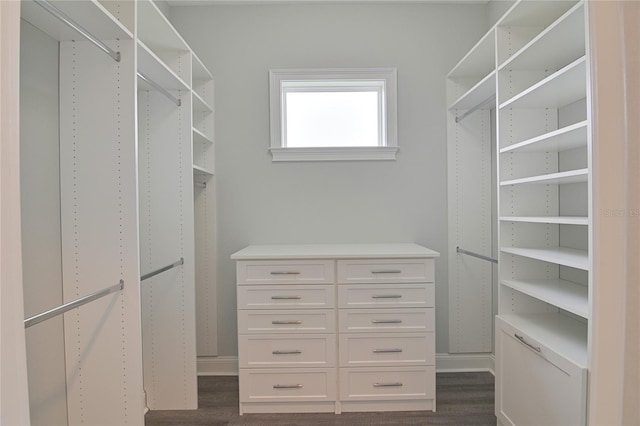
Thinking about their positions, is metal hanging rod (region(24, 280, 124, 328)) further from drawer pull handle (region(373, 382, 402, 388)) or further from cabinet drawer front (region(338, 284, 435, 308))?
drawer pull handle (region(373, 382, 402, 388))

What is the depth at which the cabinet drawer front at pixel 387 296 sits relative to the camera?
2102 mm

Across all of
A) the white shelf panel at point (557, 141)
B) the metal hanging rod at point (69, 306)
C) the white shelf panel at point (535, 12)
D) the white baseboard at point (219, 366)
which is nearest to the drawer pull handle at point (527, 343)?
the white shelf panel at point (557, 141)

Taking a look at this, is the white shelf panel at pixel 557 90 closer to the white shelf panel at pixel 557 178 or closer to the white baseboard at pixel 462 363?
the white shelf panel at pixel 557 178

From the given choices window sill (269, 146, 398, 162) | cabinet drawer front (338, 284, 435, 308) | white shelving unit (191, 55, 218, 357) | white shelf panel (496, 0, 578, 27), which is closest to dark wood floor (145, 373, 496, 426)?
white shelving unit (191, 55, 218, 357)

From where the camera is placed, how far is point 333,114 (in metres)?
2.79

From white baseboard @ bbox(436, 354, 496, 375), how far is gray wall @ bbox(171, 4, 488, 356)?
2.80 feet

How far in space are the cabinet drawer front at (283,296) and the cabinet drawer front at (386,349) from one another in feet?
0.88

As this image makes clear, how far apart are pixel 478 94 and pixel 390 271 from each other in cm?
133

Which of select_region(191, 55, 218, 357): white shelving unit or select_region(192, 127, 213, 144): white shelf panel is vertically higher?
select_region(192, 127, 213, 144): white shelf panel

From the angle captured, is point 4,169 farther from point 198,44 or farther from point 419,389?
point 198,44

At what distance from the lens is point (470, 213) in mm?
2652

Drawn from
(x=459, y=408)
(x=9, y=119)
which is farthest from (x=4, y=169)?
(x=459, y=408)

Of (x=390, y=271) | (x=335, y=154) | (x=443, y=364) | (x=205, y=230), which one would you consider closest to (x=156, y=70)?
(x=205, y=230)

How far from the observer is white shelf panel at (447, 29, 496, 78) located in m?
2.07
